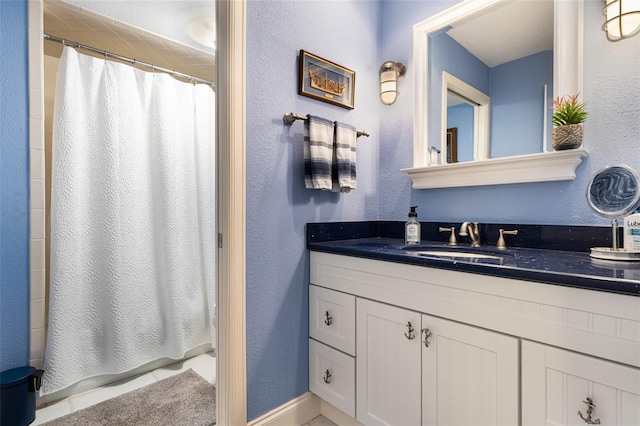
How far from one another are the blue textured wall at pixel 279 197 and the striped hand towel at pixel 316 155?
62 mm

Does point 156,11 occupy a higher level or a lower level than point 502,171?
higher

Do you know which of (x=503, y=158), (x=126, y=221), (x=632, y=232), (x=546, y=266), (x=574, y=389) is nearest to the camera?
(x=574, y=389)

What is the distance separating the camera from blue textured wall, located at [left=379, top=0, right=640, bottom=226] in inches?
44.9

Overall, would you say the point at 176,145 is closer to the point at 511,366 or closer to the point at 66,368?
the point at 66,368

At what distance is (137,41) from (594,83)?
2521 millimetres

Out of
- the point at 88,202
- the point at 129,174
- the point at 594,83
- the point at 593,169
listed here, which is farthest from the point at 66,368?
the point at 594,83

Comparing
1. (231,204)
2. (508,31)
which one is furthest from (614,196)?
(231,204)

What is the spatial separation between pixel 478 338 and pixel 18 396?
2.00m

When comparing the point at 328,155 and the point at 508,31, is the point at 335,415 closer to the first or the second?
the point at 328,155

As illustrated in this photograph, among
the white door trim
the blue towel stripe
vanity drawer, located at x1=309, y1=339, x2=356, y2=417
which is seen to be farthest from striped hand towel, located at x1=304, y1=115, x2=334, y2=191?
vanity drawer, located at x1=309, y1=339, x2=356, y2=417

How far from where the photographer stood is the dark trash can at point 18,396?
4.51ft

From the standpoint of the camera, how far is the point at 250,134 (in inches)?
52.8

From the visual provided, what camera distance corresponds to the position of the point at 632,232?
1005 mm

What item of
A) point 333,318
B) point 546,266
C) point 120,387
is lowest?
point 120,387
